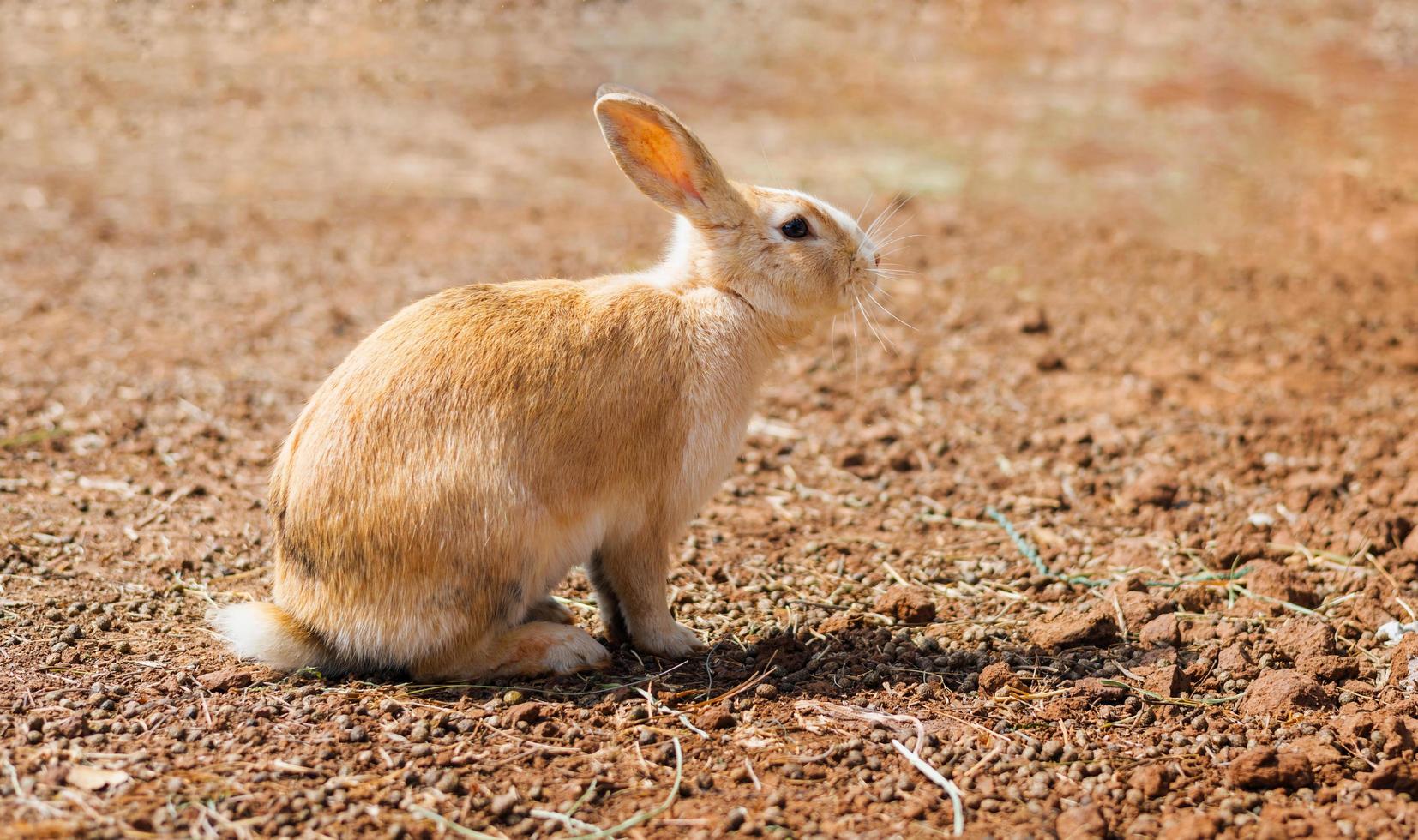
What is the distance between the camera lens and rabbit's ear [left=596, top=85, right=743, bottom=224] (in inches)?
169

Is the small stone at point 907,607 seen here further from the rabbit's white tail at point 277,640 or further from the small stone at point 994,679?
the rabbit's white tail at point 277,640

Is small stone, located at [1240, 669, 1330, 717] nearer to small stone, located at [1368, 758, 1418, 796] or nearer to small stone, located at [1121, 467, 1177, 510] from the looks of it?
small stone, located at [1368, 758, 1418, 796]

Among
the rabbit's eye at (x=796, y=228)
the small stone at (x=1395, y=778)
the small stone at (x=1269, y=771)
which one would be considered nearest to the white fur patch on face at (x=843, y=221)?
the rabbit's eye at (x=796, y=228)

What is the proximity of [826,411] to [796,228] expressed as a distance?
2420mm

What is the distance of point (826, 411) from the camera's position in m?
6.89

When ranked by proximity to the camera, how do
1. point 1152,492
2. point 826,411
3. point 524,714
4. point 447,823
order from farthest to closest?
1. point 826,411
2. point 1152,492
3. point 524,714
4. point 447,823

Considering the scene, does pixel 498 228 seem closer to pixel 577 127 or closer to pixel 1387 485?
pixel 577 127

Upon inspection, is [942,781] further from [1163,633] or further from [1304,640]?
[1304,640]

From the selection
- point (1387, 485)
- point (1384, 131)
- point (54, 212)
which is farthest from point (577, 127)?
point (1387, 485)

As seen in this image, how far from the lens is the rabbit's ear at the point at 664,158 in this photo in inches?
169

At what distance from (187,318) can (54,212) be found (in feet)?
9.57

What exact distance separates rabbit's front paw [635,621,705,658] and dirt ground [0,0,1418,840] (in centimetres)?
9

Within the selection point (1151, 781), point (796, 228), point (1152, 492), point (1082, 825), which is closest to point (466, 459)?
point (796, 228)

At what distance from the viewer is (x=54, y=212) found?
10.0 m
